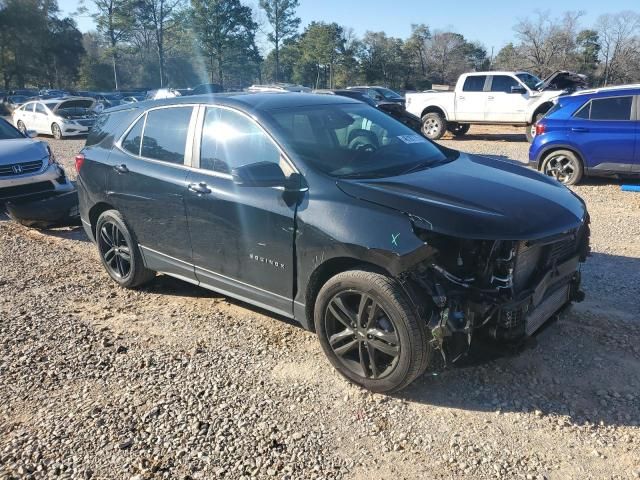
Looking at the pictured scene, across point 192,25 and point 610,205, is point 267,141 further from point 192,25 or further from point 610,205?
point 192,25

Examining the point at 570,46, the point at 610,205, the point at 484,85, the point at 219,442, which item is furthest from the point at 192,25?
the point at 219,442

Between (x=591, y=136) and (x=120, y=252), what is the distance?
7.71 meters

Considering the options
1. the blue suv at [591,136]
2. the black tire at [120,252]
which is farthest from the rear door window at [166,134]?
the blue suv at [591,136]

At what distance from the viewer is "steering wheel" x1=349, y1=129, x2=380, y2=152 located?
12.9 ft

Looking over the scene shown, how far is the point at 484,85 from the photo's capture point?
16.2 metres

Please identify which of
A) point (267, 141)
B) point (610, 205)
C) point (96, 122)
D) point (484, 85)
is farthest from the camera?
point (484, 85)

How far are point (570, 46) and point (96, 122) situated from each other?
Answer: 5376 centimetres

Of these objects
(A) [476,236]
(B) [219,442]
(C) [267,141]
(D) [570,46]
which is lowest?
(B) [219,442]

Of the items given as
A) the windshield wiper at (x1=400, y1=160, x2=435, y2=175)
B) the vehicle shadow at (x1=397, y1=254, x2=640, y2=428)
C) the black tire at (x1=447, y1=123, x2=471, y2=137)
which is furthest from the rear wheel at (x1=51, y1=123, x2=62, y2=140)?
the vehicle shadow at (x1=397, y1=254, x2=640, y2=428)

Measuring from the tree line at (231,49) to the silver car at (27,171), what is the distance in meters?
51.9

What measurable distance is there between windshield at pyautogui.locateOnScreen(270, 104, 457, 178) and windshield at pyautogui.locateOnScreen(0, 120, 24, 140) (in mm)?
6695

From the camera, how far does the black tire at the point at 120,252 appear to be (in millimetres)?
4871

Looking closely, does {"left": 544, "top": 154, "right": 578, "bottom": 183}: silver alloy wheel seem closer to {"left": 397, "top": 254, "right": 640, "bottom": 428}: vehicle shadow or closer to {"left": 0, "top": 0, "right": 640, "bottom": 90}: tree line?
{"left": 397, "top": 254, "right": 640, "bottom": 428}: vehicle shadow

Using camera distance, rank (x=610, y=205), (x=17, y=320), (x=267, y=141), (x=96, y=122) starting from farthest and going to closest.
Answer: (x=610, y=205) → (x=96, y=122) → (x=17, y=320) → (x=267, y=141)
